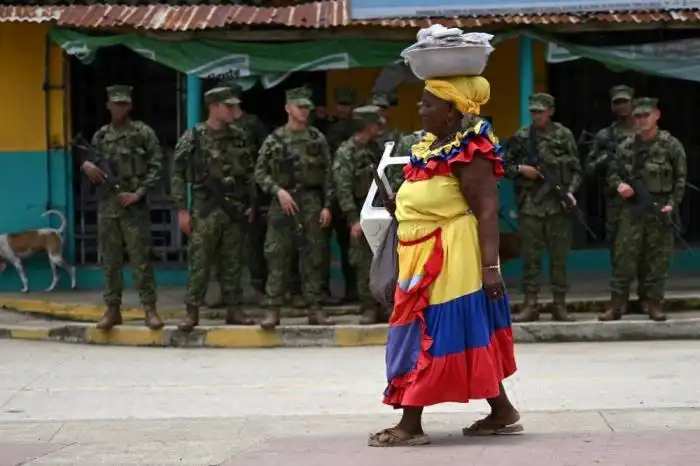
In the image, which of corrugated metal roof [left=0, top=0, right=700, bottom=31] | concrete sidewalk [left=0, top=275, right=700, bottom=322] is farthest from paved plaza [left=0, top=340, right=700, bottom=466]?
corrugated metal roof [left=0, top=0, right=700, bottom=31]

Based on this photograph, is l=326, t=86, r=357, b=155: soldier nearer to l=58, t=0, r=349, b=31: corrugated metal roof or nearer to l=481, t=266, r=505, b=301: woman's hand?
l=58, t=0, r=349, b=31: corrugated metal roof

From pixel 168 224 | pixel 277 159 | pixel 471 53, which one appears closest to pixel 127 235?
pixel 277 159

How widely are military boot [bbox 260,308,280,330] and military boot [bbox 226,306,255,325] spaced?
A: 0.38m

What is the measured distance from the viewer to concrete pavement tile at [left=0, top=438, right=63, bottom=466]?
681 centimetres

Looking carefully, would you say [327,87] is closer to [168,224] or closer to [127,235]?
[168,224]

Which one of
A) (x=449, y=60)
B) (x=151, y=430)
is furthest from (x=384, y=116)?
(x=449, y=60)

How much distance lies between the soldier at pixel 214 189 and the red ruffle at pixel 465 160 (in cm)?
443

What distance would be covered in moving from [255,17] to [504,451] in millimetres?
7043

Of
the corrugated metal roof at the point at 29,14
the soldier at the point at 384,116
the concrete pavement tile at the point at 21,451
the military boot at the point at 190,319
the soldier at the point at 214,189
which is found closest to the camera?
the concrete pavement tile at the point at 21,451

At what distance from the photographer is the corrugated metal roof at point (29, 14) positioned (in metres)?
12.9

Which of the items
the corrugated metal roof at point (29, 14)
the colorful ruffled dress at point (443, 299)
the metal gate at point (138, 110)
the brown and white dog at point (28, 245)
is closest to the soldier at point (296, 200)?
the corrugated metal roof at point (29, 14)

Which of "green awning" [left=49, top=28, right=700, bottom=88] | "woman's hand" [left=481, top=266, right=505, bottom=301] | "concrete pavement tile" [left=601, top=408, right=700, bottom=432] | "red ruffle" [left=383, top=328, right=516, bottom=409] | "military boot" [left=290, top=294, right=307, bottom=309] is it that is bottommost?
"military boot" [left=290, top=294, right=307, bottom=309]

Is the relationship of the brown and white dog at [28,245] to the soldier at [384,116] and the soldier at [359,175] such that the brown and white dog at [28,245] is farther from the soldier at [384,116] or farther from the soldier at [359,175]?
the soldier at [384,116]

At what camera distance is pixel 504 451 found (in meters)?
6.38
